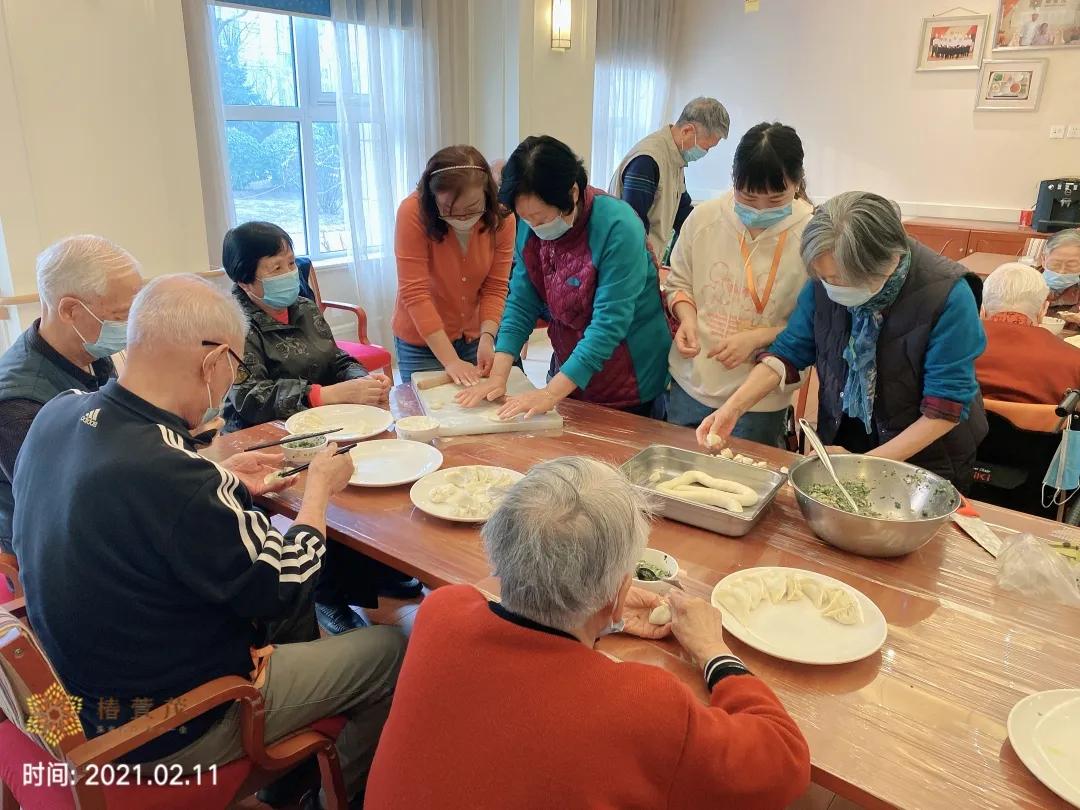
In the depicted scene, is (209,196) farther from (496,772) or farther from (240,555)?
(496,772)

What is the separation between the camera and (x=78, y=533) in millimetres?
1164

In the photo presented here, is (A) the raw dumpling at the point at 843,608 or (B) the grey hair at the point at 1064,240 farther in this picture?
(B) the grey hair at the point at 1064,240

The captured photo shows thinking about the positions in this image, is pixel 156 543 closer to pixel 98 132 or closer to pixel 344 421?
pixel 344 421

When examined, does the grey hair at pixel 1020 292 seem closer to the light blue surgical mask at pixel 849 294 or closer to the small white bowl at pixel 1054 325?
the small white bowl at pixel 1054 325

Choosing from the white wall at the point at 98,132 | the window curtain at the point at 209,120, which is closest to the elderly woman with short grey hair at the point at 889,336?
the white wall at the point at 98,132

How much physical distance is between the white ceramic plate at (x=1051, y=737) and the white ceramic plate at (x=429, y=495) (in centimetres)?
89

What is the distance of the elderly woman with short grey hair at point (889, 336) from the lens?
62.2 inches

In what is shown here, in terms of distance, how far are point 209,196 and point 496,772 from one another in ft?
13.5

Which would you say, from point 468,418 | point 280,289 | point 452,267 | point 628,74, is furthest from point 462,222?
point 628,74

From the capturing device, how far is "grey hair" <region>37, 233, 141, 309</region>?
68.2 inches

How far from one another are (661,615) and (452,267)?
1.67 metres

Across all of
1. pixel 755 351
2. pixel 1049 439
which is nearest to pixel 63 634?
pixel 755 351

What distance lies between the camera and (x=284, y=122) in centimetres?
465

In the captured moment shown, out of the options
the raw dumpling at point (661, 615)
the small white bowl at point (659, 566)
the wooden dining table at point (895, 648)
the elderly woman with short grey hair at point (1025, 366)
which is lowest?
the wooden dining table at point (895, 648)
